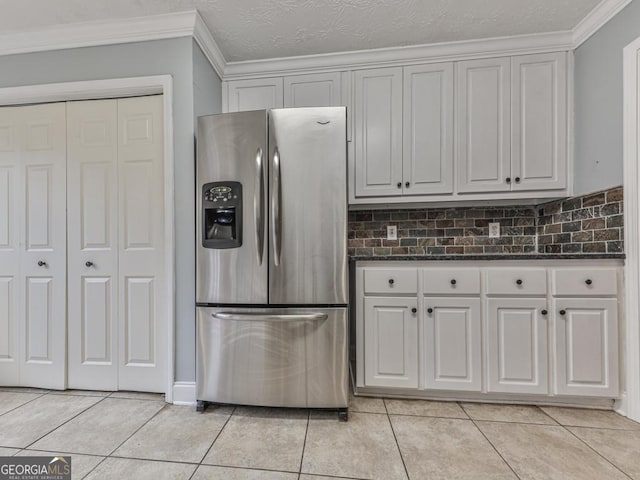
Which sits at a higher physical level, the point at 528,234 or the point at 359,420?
the point at 528,234

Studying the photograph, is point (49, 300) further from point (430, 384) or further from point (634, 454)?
point (634, 454)

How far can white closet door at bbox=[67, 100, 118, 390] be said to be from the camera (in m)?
2.02

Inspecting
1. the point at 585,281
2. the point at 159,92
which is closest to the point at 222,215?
the point at 159,92

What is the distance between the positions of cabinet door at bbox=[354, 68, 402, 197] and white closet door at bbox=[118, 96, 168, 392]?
142 cm

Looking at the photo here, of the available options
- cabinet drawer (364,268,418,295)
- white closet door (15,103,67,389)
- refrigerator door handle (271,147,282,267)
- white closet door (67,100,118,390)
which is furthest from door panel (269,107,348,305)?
white closet door (15,103,67,389)

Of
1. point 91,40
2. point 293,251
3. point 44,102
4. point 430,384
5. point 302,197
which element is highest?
point 91,40

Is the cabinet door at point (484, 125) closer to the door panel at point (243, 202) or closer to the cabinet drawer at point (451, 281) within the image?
the cabinet drawer at point (451, 281)

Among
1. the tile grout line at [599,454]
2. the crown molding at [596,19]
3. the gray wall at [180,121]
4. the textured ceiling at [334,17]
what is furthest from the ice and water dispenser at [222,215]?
the crown molding at [596,19]

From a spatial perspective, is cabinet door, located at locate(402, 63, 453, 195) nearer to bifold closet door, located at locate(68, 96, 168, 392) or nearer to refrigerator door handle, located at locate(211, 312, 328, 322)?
refrigerator door handle, located at locate(211, 312, 328, 322)

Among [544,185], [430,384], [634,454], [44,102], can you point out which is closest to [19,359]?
[44,102]

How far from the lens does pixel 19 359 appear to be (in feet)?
6.85

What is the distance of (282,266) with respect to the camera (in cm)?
171

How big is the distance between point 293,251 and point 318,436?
0.99 meters

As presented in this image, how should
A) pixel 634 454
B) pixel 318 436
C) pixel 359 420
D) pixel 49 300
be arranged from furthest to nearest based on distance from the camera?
1. pixel 49 300
2. pixel 359 420
3. pixel 318 436
4. pixel 634 454
